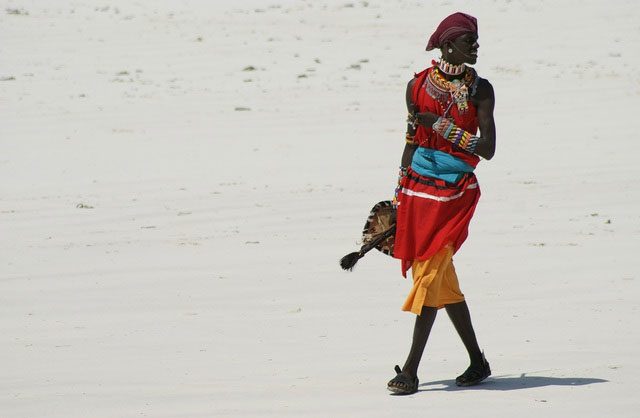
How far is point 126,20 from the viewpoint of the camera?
76.8 feet

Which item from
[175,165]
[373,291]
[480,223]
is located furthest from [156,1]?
[373,291]

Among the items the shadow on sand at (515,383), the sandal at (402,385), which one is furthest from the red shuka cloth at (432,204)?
the shadow on sand at (515,383)

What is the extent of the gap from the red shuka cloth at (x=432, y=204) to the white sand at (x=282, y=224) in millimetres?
681

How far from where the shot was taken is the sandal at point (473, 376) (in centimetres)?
550

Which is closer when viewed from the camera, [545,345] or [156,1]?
[545,345]

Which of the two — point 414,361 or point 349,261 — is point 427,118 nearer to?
point 349,261

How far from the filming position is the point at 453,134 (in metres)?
5.26

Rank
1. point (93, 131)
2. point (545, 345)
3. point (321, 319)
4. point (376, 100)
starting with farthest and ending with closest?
1. point (376, 100)
2. point (93, 131)
3. point (321, 319)
4. point (545, 345)

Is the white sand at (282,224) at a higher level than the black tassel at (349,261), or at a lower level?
lower

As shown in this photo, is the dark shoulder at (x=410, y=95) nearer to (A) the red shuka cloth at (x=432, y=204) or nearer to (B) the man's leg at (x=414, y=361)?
(A) the red shuka cloth at (x=432, y=204)

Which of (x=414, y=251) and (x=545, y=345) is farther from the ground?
(x=414, y=251)

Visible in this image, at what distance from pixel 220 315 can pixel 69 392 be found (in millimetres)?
1707

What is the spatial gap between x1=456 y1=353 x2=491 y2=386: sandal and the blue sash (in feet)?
2.87

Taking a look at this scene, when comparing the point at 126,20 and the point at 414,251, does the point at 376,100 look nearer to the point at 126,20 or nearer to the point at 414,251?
the point at 126,20
